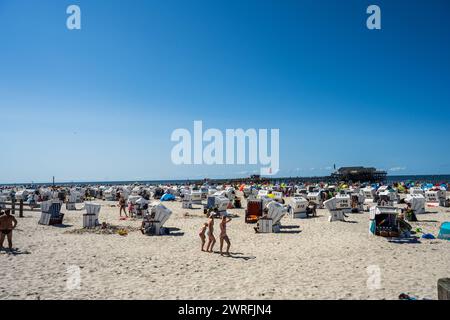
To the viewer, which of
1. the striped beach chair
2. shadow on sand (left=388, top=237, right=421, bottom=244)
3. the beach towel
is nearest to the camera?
shadow on sand (left=388, top=237, right=421, bottom=244)

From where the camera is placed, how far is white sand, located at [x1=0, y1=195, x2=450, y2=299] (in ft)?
20.5

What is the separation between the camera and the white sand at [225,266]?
6234 mm

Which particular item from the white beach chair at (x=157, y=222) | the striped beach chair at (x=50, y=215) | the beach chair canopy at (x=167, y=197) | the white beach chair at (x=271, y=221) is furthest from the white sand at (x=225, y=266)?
the beach chair canopy at (x=167, y=197)

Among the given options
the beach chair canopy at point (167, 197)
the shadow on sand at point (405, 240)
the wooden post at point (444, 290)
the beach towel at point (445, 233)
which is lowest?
the beach chair canopy at point (167, 197)

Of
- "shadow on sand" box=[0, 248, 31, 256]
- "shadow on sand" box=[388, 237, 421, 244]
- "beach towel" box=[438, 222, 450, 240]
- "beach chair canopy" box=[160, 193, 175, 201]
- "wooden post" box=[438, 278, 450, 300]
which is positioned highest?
"wooden post" box=[438, 278, 450, 300]

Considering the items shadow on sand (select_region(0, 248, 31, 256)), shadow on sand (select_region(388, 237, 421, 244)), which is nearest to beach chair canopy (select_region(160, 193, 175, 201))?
shadow on sand (select_region(0, 248, 31, 256))

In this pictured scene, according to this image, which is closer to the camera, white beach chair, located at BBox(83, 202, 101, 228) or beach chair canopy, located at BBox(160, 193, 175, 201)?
white beach chair, located at BBox(83, 202, 101, 228)

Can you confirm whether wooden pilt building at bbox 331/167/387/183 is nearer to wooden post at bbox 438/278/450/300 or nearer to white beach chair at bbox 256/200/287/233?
white beach chair at bbox 256/200/287/233

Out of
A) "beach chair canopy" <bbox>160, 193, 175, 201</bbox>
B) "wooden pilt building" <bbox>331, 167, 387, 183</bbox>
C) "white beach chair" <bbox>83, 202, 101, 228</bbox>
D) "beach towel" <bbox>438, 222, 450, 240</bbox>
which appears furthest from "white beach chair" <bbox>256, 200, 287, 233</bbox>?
"wooden pilt building" <bbox>331, 167, 387, 183</bbox>

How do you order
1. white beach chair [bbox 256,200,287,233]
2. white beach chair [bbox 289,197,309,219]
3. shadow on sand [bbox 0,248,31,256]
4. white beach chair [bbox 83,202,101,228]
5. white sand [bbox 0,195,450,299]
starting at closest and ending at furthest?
white sand [bbox 0,195,450,299]
shadow on sand [bbox 0,248,31,256]
white beach chair [bbox 256,200,287,233]
white beach chair [bbox 83,202,101,228]
white beach chair [bbox 289,197,309,219]

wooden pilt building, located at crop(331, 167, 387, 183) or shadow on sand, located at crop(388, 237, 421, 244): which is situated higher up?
wooden pilt building, located at crop(331, 167, 387, 183)

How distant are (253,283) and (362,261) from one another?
3.45 meters

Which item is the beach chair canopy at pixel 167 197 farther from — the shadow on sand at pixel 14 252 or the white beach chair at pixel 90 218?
the shadow on sand at pixel 14 252
